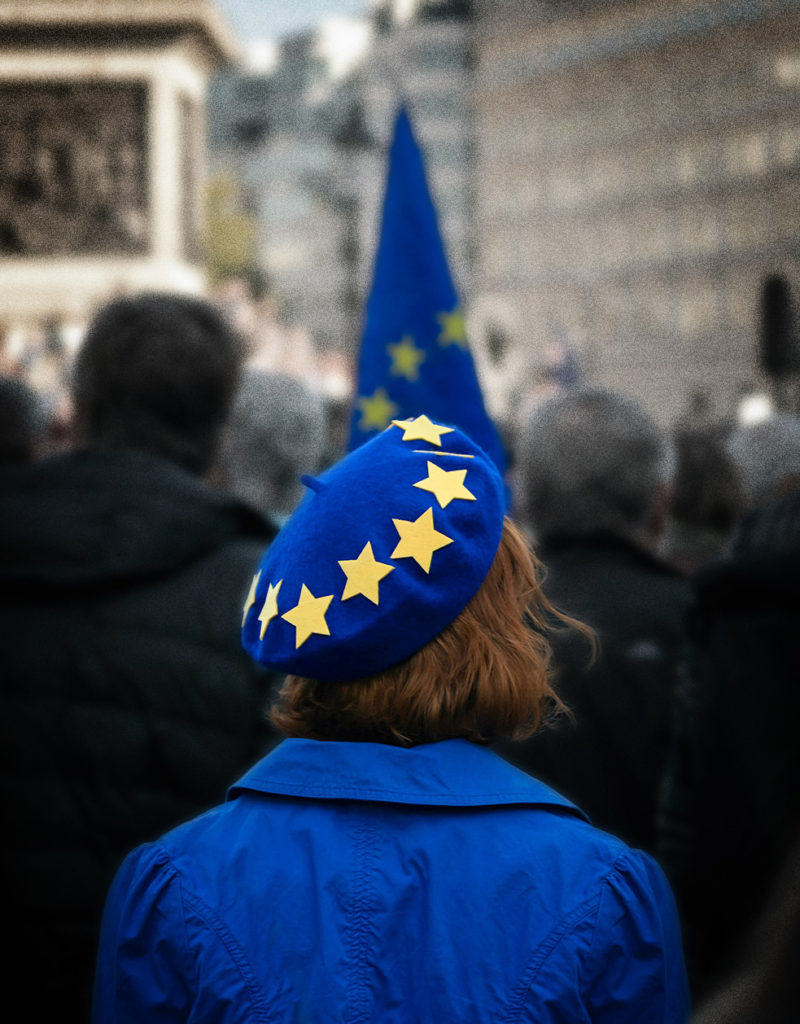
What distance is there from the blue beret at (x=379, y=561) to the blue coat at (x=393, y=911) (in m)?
0.11

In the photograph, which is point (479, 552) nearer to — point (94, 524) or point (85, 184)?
point (94, 524)

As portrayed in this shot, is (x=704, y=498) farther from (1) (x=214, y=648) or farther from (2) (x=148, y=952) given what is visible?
(2) (x=148, y=952)

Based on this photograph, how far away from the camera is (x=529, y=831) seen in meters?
1.15

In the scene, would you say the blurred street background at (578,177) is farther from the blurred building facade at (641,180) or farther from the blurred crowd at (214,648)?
the blurred crowd at (214,648)

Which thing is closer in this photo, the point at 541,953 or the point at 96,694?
the point at 541,953

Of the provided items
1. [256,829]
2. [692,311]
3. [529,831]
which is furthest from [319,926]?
[692,311]

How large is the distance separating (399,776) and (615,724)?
45.8 inches

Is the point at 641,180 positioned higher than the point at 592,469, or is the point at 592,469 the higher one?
the point at 641,180

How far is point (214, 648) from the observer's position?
205 centimetres

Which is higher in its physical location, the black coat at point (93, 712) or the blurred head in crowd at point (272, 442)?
the blurred head in crowd at point (272, 442)

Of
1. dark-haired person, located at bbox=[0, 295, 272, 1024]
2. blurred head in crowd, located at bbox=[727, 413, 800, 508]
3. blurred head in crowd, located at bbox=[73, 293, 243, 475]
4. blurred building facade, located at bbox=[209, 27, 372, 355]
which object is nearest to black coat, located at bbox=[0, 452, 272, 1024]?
dark-haired person, located at bbox=[0, 295, 272, 1024]

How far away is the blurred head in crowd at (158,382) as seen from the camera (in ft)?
7.57

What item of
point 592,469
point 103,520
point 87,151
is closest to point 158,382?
point 103,520

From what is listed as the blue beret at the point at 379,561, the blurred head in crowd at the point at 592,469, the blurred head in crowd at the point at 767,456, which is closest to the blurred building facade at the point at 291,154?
the blurred head in crowd at the point at 767,456
